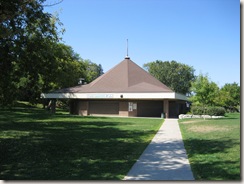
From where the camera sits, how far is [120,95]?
34375 mm

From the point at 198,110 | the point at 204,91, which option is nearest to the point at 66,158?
the point at 204,91

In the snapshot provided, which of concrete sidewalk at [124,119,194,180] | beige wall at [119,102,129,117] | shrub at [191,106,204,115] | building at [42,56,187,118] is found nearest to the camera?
concrete sidewalk at [124,119,194,180]

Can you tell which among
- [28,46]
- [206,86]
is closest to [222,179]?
[28,46]

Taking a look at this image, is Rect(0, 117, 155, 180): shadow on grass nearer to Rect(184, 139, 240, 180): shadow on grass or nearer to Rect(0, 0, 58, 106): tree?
Rect(184, 139, 240, 180): shadow on grass

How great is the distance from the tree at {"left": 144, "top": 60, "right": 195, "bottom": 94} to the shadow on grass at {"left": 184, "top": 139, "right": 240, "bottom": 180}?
50.6m

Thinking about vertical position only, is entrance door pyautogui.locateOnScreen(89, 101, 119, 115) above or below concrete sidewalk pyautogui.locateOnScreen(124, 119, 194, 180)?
above

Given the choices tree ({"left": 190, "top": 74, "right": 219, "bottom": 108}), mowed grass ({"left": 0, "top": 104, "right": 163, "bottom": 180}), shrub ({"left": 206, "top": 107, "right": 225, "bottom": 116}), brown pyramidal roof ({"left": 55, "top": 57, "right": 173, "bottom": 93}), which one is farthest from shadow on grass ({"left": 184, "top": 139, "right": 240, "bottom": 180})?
brown pyramidal roof ({"left": 55, "top": 57, "right": 173, "bottom": 93})

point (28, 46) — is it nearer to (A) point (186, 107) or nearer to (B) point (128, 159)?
(B) point (128, 159)

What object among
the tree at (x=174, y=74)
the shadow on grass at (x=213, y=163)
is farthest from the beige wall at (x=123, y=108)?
the tree at (x=174, y=74)

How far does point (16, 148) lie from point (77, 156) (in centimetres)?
266

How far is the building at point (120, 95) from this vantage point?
34.6 m

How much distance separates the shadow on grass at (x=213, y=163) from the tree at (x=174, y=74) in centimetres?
5065

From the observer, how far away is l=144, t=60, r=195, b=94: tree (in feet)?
206

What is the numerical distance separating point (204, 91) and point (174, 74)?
3841 cm
